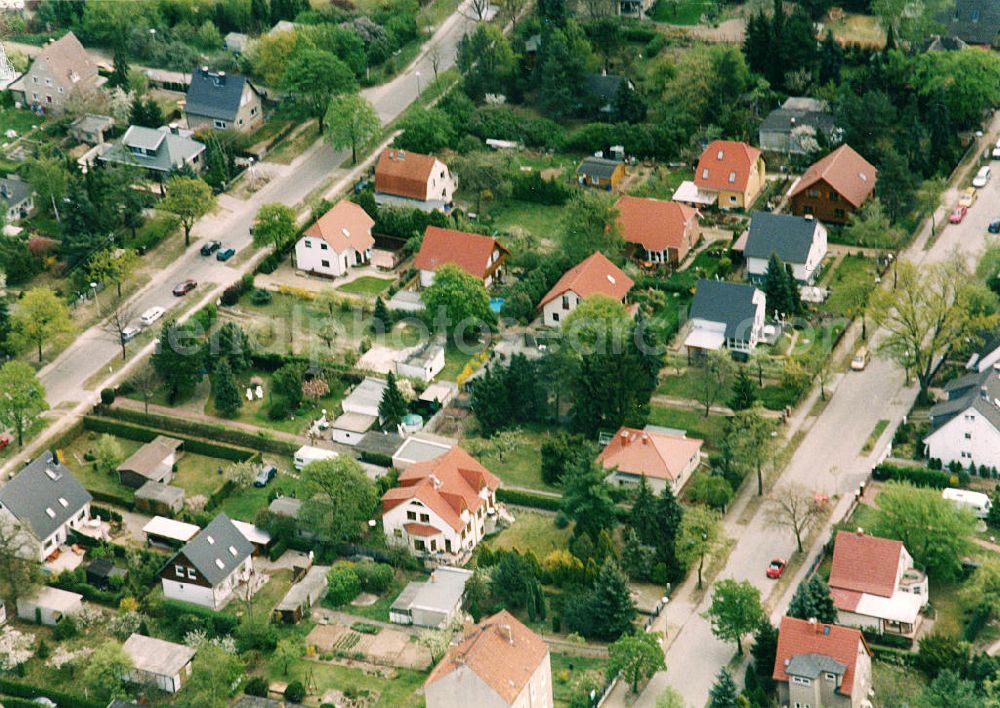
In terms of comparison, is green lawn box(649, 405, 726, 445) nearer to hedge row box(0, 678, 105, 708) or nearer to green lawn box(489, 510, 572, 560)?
green lawn box(489, 510, 572, 560)

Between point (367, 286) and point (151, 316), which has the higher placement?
point (367, 286)

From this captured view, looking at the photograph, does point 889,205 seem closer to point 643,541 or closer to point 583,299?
point 583,299

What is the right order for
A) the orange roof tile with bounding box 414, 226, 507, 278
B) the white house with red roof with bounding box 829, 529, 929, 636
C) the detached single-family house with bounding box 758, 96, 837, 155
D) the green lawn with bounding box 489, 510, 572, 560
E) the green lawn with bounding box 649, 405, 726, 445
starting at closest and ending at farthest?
the white house with red roof with bounding box 829, 529, 929, 636 < the green lawn with bounding box 489, 510, 572, 560 < the green lawn with bounding box 649, 405, 726, 445 < the orange roof tile with bounding box 414, 226, 507, 278 < the detached single-family house with bounding box 758, 96, 837, 155

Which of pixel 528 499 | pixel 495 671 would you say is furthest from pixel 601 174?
pixel 495 671

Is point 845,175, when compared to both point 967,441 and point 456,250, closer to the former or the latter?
point 456,250

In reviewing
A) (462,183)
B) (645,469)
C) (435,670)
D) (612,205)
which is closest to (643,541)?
(645,469)

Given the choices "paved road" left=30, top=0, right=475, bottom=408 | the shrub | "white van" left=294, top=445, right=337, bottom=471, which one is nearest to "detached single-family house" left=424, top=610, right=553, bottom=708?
the shrub
